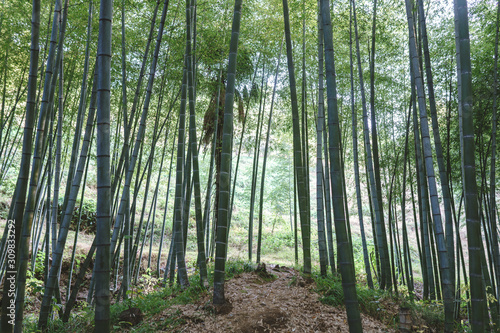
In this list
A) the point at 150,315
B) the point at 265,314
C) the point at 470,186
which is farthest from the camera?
the point at 150,315

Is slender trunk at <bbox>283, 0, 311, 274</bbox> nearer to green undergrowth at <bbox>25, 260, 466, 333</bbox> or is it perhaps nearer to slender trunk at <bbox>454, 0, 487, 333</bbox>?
green undergrowth at <bbox>25, 260, 466, 333</bbox>

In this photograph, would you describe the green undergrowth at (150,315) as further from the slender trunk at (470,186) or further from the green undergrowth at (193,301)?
the slender trunk at (470,186)

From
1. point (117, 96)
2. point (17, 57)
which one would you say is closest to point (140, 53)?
point (117, 96)

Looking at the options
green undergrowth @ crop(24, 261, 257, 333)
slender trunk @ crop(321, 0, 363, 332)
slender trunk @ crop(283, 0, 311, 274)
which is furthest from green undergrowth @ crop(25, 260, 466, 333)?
slender trunk @ crop(321, 0, 363, 332)

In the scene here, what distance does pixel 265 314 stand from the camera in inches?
118

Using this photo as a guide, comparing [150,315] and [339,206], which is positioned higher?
A: [339,206]

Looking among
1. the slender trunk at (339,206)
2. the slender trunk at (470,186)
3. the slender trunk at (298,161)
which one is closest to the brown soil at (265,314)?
the slender trunk at (298,161)

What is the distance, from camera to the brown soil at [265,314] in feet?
9.36

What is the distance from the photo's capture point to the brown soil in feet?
9.36

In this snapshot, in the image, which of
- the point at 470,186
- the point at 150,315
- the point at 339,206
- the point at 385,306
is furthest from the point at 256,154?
the point at 470,186

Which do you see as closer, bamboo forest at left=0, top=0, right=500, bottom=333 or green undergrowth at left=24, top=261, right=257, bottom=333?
bamboo forest at left=0, top=0, right=500, bottom=333

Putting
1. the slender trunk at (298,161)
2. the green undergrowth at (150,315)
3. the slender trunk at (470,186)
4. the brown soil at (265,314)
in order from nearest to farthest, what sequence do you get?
the slender trunk at (470,186) < the brown soil at (265,314) < the green undergrowth at (150,315) < the slender trunk at (298,161)

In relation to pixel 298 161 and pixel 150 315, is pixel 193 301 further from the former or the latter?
pixel 298 161

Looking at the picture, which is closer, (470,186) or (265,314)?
(470,186)
